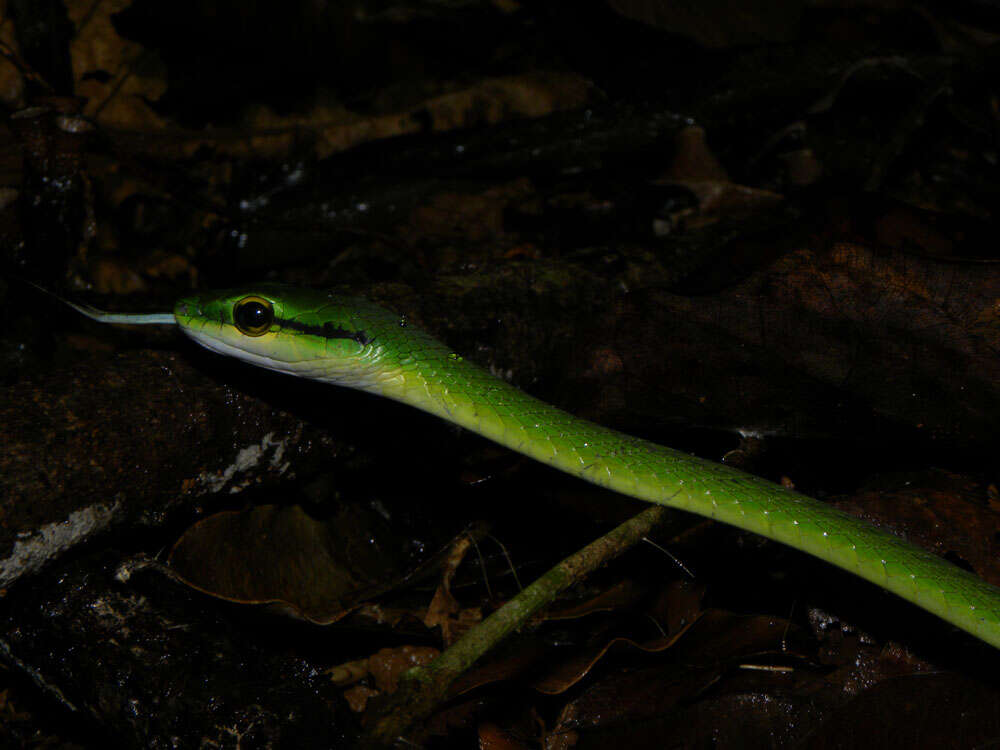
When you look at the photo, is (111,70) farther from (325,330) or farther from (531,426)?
(531,426)

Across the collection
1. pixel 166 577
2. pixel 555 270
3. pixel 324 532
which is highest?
pixel 555 270

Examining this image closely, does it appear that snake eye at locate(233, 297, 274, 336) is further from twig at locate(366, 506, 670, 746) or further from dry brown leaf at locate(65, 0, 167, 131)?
dry brown leaf at locate(65, 0, 167, 131)

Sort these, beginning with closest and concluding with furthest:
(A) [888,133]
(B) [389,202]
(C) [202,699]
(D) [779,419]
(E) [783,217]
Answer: (C) [202,699] → (D) [779,419] → (E) [783,217] → (B) [389,202] → (A) [888,133]

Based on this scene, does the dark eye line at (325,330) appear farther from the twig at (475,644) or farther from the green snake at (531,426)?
the twig at (475,644)

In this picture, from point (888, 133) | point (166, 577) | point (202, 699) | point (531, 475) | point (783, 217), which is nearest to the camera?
point (202, 699)

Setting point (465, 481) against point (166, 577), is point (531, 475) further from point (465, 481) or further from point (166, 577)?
point (166, 577)

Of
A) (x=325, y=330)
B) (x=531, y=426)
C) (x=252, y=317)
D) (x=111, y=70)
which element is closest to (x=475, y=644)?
(x=531, y=426)

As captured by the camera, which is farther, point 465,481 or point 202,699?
point 465,481

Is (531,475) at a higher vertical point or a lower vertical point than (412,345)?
lower

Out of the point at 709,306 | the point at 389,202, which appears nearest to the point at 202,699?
the point at 709,306
